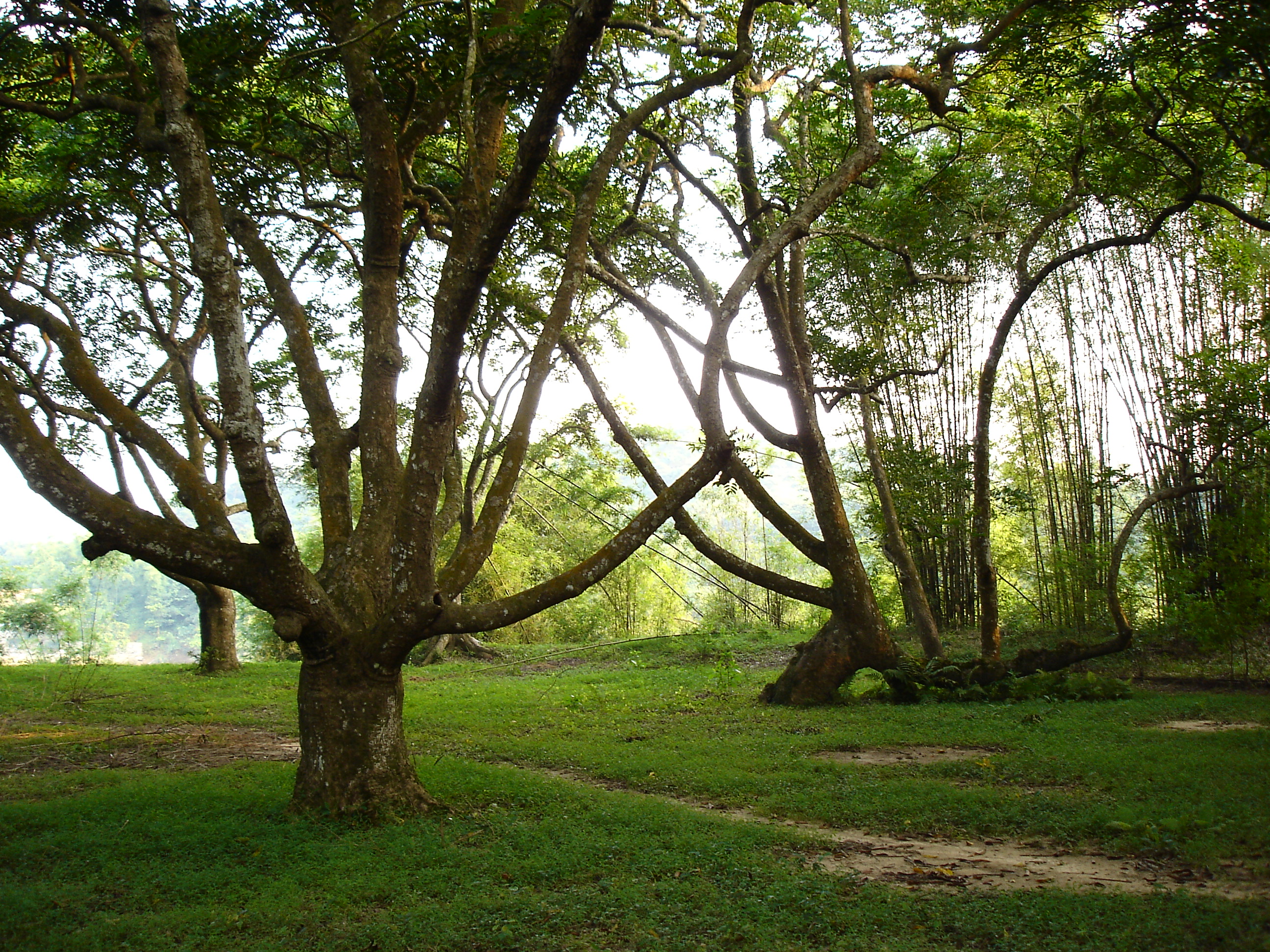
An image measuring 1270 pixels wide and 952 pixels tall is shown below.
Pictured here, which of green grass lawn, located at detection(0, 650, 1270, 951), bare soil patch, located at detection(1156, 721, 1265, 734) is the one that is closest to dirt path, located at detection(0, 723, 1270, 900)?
green grass lawn, located at detection(0, 650, 1270, 951)

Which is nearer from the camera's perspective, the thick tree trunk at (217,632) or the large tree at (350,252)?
the large tree at (350,252)

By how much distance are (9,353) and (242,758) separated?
11.8ft

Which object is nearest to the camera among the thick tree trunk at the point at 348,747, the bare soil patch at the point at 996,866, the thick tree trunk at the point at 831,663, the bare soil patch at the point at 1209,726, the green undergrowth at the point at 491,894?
the green undergrowth at the point at 491,894

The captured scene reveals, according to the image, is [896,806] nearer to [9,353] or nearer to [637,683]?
[637,683]

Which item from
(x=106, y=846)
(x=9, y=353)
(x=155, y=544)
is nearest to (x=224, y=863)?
(x=106, y=846)

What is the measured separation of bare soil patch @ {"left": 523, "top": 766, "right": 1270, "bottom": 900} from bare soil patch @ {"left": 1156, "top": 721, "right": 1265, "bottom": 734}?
2924 millimetres

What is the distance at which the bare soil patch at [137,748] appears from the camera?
6055 millimetres

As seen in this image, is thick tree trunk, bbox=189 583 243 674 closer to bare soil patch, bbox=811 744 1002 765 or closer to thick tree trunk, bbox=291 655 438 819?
thick tree trunk, bbox=291 655 438 819

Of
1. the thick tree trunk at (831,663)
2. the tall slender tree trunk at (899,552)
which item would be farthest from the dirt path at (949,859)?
the tall slender tree trunk at (899,552)

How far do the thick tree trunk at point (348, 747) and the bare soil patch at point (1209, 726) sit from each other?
218 inches

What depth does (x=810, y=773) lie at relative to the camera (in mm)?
5195

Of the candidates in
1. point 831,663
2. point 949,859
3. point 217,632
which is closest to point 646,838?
point 949,859

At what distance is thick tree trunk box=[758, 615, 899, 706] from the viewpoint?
768 centimetres

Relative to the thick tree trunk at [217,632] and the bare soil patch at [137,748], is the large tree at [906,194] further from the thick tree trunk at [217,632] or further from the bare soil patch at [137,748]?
the thick tree trunk at [217,632]
